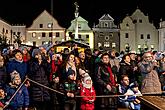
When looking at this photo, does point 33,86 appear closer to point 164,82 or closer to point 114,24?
point 164,82

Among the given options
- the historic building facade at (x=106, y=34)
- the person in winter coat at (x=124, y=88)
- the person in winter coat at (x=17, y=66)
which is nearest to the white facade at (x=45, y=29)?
the historic building facade at (x=106, y=34)

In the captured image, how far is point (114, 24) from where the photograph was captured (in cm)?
7150

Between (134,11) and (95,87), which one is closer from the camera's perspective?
(95,87)

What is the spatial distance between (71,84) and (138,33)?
6199 centimetres

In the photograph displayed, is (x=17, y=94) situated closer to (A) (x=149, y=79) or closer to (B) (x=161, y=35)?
(A) (x=149, y=79)

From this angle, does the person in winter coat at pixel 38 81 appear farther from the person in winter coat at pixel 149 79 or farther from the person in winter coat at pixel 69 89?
the person in winter coat at pixel 149 79

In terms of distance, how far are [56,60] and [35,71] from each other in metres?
1.34

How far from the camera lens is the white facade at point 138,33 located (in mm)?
70875

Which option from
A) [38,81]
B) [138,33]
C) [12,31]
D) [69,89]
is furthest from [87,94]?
[12,31]

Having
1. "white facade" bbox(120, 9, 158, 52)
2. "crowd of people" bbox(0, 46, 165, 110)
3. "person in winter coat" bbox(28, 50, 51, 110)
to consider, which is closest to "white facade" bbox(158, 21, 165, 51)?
"white facade" bbox(120, 9, 158, 52)

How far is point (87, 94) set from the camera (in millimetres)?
10461

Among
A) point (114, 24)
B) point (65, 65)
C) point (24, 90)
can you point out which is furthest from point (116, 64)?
point (114, 24)

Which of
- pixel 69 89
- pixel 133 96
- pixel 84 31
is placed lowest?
pixel 133 96

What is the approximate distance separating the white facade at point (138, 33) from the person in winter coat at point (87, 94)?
199ft
